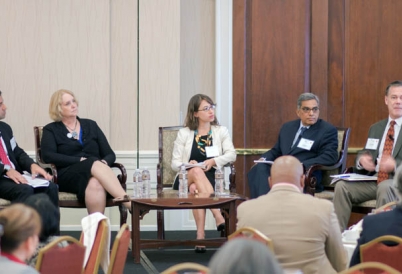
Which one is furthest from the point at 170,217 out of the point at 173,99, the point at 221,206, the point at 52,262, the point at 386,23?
the point at 52,262

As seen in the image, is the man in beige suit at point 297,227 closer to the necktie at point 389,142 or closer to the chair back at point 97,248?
the chair back at point 97,248

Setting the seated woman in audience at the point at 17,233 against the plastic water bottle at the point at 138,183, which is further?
the plastic water bottle at the point at 138,183

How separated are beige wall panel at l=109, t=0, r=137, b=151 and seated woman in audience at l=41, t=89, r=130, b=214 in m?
0.49

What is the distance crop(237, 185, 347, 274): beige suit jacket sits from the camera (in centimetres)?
353

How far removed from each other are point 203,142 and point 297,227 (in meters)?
3.62

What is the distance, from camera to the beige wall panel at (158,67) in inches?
298

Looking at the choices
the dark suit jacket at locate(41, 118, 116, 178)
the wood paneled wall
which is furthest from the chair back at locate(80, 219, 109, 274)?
the wood paneled wall

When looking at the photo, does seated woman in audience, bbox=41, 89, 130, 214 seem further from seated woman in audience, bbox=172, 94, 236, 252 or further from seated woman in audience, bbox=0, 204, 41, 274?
seated woman in audience, bbox=0, 204, 41, 274

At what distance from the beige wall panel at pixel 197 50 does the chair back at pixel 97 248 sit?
4273 mm

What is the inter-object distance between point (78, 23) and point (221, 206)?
2412 millimetres

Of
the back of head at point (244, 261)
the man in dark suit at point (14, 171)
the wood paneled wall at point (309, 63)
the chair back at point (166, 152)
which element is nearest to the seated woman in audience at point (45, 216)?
the back of head at point (244, 261)

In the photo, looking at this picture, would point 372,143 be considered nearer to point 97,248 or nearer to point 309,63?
point 309,63

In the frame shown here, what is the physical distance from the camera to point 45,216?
360 cm

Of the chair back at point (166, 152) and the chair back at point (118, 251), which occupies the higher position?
the chair back at point (166, 152)
